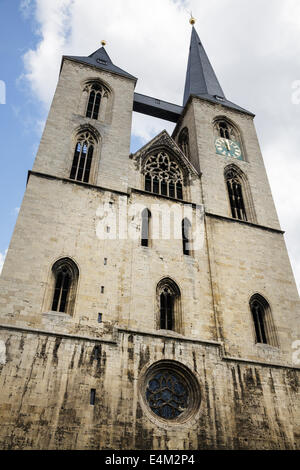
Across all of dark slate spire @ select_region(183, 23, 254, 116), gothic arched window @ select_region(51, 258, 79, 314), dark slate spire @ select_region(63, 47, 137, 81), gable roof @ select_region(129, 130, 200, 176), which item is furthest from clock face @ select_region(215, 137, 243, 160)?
gothic arched window @ select_region(51, 258, 79, 314)

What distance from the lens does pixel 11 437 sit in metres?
8.33

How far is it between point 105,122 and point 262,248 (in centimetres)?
873

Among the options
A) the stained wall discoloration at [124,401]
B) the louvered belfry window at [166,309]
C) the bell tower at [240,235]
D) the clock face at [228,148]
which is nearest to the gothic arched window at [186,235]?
the bell tower at [240,235]

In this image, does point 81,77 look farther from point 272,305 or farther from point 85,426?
point 85,426

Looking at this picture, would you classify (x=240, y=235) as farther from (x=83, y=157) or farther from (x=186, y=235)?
(x=83, y=157)

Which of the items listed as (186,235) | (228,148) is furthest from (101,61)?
(186,235)

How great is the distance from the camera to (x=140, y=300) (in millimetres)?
11656

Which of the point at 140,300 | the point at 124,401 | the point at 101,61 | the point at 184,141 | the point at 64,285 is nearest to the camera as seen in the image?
the point at 124,401

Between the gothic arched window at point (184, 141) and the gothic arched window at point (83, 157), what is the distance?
5557 mm

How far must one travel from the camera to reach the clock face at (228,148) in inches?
711

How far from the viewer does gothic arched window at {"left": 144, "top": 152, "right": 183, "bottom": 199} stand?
15539mm

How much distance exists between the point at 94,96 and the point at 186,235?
8.80m

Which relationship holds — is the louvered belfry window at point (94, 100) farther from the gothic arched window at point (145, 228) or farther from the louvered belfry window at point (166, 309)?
the louvered belfry window at point (166, 309)

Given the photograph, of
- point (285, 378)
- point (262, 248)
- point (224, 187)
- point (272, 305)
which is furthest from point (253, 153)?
point (285, 378)
